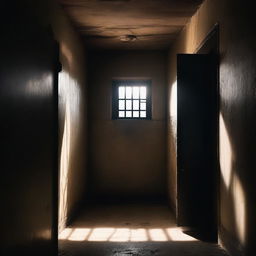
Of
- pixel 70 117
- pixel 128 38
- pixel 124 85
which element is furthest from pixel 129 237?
pixel 124 85

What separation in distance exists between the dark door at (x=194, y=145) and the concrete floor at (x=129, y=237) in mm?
317

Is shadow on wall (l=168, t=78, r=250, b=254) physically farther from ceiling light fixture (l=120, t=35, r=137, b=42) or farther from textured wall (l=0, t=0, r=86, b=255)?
ceiling light fixture (l=120, t=35, r=137, b=42)

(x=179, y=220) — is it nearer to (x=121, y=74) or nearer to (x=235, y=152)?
(x=235, y=152)

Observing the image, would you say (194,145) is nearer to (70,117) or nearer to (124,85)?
(70,117)

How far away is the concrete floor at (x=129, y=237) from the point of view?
3295 millimetres

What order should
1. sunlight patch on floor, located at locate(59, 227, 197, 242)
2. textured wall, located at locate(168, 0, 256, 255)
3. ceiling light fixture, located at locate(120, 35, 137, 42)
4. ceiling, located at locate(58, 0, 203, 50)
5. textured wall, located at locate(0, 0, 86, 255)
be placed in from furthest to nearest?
ceiling light fixture, located at locate(120, 35, 137, 42)
ceiling, located at locate(58, 0, 203, 50)
sunlight patch on floor, located at locate(59, 227, 197, 242)
textured wall, located at locate(168, 0, 256, 255)
textured wall, located at locate(0, 0, 86, 255)

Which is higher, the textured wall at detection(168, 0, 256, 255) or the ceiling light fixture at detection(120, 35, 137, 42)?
the ceiling light fixture at detection(120, 35, 137, 42)

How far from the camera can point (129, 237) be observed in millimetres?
3811

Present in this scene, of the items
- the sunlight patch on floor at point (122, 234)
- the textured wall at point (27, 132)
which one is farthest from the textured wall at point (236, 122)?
the textured wall at point (27, 132)

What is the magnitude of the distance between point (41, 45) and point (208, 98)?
87.1 inches

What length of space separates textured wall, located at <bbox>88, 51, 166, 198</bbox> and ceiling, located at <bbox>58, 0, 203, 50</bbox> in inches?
24.5

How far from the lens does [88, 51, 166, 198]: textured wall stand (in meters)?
6.24

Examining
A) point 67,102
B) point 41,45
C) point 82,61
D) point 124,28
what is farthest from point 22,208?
point 82,61

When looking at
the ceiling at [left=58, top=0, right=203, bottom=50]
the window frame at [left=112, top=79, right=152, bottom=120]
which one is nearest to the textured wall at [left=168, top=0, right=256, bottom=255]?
the ceiling at [left=58, top=0, right=203, bottom=50]
